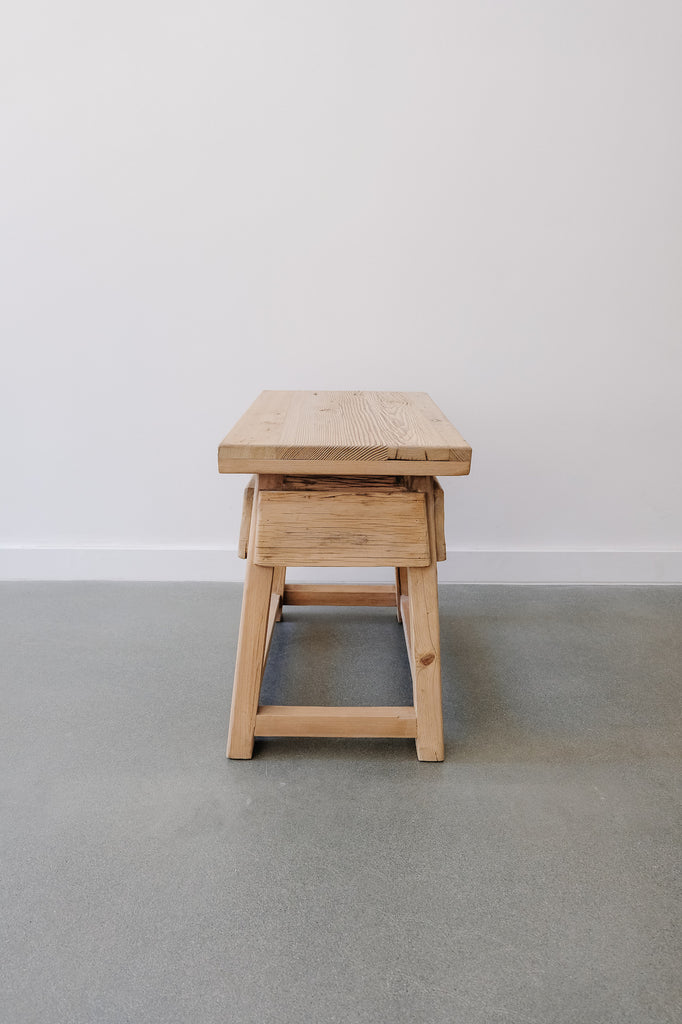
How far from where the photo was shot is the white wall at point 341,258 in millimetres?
2027

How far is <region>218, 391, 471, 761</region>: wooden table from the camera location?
4.06ft

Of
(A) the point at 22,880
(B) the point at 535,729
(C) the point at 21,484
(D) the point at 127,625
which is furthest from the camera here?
(C) the point at 21,484

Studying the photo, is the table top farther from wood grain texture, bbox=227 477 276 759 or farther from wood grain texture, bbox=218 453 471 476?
wood grain texture, bbox=227 477 276 759

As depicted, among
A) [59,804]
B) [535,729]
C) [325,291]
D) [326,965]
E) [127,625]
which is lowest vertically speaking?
[326,965]

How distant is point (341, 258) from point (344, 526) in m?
1.18

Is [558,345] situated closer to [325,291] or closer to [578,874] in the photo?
[325,291]

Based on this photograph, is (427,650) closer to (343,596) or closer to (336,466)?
(336,466)

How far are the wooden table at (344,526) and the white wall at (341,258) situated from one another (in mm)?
904

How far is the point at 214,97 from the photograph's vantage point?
2.05 meters

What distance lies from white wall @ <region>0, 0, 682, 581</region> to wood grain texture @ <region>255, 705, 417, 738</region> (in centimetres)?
105

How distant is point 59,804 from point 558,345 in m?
1.90

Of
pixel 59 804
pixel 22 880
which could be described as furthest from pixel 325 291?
pixel 22 880

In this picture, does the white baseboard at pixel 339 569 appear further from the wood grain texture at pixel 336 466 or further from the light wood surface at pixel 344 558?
the wood grain texture at pixel 336 466

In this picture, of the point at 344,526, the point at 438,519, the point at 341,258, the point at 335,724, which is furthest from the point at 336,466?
the point at 341,258
